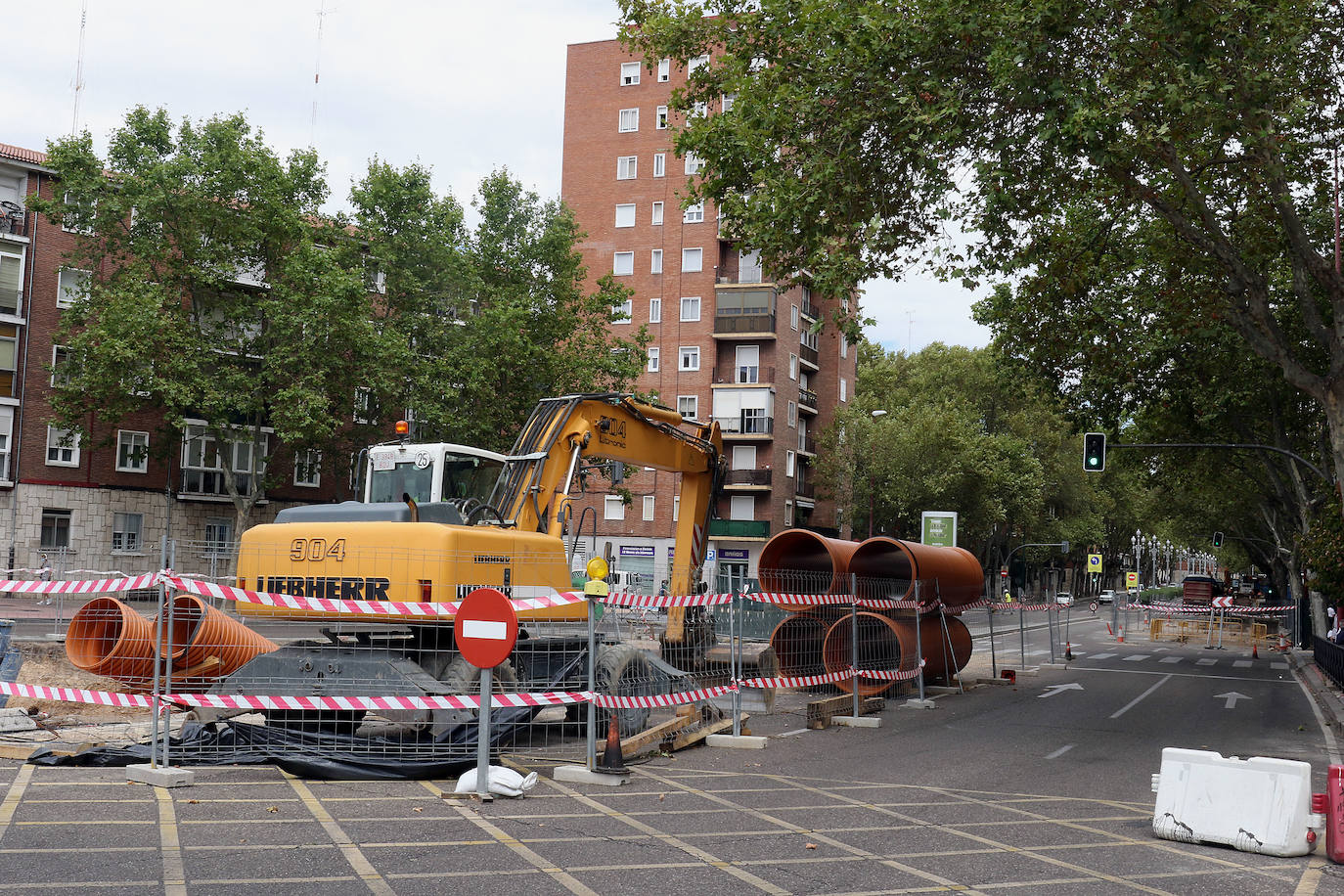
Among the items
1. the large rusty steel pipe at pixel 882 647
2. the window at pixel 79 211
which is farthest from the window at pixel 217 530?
the large rusty steel pipe at pixel 882 647

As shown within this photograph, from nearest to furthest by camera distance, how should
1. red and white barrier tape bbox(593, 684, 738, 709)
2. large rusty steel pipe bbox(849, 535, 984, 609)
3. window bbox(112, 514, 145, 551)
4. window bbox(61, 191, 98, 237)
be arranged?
red and white barrier tape bbox(593, 684, 738, 709) < large rusty steel pipe bbox(849, 535, 984, 609) < window bbox(61, 191, 98, 237) < window bbox(112, 514, 145, 551)

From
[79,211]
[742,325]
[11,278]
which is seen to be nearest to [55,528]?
[11,278]

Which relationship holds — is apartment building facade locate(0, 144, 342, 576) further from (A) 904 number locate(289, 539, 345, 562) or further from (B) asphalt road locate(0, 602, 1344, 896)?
(B) asphalt road locate(0, 602, 1344, 896)

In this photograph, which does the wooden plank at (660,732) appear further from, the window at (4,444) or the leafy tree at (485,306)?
the window at (4,444)

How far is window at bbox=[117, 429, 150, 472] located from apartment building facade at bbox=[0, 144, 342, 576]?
0.03m

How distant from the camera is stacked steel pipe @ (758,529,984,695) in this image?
15.2 metres

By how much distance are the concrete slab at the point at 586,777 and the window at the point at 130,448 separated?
34.1 meters

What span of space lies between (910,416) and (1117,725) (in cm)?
4256

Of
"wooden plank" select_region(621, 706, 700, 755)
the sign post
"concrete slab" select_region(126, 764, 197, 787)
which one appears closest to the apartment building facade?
"wooden plank" select_region(621, 706, 700, 755)

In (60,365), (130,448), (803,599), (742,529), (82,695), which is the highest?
(60,365)

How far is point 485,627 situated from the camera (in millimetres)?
8344

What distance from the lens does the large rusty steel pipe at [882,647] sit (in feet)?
48.8

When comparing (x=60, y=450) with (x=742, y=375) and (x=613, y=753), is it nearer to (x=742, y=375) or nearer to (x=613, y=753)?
(x=742, y=375)

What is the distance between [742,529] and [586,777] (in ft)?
143
